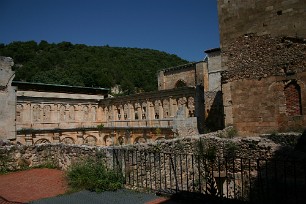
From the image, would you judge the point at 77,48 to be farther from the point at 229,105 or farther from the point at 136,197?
the point at 136,197

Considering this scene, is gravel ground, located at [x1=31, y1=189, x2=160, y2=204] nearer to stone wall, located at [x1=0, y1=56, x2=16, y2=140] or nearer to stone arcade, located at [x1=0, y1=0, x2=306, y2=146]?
stone arcade, located at [x1=0, y1=0, x2=306, y2=146]

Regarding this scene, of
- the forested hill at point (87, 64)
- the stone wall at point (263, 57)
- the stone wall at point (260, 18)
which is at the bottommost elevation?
the stone wall at point (263, 57)

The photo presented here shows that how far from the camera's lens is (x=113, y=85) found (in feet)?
222

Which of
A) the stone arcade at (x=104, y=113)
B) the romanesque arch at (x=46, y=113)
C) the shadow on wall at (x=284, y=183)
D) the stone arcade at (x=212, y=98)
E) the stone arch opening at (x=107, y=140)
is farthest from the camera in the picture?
the stone arch opening at (x=107, y=140)

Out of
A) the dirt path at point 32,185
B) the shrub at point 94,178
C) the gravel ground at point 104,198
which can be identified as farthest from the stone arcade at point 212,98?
the dirt path at point 32,185

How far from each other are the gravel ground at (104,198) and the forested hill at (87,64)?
50.1 meters

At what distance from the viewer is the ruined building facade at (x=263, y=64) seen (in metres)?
14.3

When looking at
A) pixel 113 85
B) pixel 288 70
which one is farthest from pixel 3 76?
pixel 113 85

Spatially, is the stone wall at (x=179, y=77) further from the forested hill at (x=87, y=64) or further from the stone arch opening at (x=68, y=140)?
the forested hill at (x=87, y=64)

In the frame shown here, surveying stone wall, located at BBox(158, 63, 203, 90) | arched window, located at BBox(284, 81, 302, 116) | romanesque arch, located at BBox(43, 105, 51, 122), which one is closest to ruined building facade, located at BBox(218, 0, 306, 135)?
arched window, located at BBox(284, 81, 302, 116)

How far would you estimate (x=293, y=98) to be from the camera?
14570 millimetres

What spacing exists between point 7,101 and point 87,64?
45429 mm

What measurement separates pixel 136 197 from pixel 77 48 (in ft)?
252

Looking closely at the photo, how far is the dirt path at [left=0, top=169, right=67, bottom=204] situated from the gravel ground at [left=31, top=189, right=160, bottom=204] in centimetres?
73
